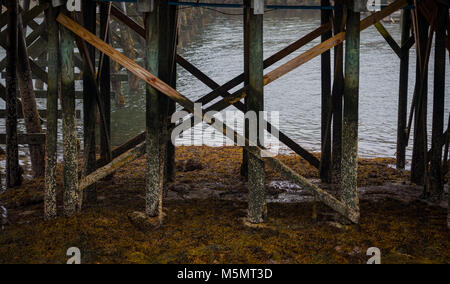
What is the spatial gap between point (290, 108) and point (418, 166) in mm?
8329

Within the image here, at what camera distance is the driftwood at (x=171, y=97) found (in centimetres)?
570

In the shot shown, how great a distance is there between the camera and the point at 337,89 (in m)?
7.23

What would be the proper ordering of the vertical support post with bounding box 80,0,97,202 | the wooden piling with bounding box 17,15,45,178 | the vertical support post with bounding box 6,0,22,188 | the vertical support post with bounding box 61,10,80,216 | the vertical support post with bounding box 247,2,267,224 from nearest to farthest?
the vertical support post with bounding box 247,2,267,224 → the vertical support post with bounding box 61,10,80,216 → the vertical support post with bounding box 80,0,97,202 → the vertical support post with bounding box 6,0,22,188 → the wooden piling with bounding box 17,15,45,178

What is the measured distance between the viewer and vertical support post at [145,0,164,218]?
570 cm

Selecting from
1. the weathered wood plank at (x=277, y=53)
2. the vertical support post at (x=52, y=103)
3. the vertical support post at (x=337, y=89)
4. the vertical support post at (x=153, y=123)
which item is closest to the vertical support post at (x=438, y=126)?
the vertical support post at (x=337, y=89)

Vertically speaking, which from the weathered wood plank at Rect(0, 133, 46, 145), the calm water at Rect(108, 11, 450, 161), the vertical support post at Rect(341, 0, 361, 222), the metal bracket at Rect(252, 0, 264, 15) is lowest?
the calm water at Rect(108, 11, 450, 161)

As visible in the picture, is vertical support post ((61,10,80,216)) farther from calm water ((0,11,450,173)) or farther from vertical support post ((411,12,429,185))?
calm water ((0,11,450,173))

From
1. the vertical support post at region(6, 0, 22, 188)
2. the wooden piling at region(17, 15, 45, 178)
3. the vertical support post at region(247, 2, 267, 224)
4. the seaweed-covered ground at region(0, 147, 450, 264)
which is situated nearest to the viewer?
the seaweed-covered ground at region(0, 147, 450, 264)

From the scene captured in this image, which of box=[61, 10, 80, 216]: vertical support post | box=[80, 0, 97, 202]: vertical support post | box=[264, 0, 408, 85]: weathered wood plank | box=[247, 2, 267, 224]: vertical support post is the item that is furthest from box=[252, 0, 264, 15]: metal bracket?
box=[80, 0, 97, 202]: vertical support post

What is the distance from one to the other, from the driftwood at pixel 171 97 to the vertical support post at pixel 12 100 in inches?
Answer: 73.8

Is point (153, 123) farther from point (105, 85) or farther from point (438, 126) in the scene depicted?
point (438, 126)

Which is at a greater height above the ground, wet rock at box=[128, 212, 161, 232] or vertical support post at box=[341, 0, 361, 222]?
vertical support post at box=[341, 0, 361, 222]

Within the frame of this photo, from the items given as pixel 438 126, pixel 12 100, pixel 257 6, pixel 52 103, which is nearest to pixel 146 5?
pixel 257 6

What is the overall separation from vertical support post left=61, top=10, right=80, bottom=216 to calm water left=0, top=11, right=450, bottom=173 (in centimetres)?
508
